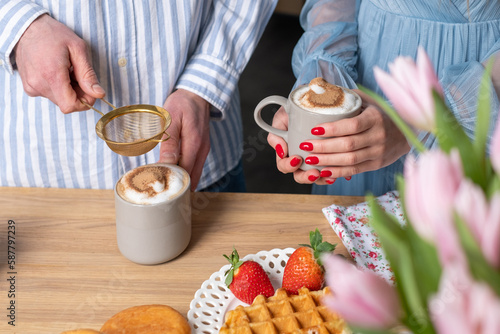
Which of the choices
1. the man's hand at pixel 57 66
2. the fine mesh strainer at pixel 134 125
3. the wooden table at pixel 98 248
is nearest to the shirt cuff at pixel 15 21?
the man's hand at pixel 57 66

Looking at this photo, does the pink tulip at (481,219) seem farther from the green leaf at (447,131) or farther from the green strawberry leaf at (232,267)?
the green strawberry leaf at (232,267)

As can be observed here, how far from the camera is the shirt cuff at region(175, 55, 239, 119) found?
46.4 inches

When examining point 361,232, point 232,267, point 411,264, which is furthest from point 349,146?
point 411,264

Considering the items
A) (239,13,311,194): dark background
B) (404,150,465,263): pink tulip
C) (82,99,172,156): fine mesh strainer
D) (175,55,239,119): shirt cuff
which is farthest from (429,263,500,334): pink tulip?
(239,13,311,194): dark background

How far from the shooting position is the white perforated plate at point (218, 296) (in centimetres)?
80

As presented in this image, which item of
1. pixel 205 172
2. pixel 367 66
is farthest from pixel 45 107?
pixel 367 66

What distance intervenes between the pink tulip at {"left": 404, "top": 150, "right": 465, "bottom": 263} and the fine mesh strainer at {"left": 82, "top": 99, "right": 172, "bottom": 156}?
68cm

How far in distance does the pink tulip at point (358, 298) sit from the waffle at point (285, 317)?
473 mm

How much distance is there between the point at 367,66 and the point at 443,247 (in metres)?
1.05

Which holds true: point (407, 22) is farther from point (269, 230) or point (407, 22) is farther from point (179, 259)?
point (179, 259)

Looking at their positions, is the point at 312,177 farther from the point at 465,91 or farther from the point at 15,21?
the point at 15,21

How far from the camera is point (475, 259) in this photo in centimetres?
28

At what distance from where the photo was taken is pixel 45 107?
1146mm

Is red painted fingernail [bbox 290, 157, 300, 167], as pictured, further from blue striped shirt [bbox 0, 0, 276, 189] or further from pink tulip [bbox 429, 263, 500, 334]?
pink tulip [bbox 429, 263, 500, 334]
